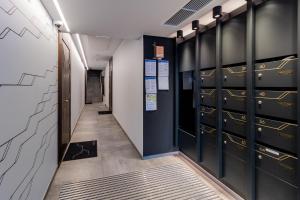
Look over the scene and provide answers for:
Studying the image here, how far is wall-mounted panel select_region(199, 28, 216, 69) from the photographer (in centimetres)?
254

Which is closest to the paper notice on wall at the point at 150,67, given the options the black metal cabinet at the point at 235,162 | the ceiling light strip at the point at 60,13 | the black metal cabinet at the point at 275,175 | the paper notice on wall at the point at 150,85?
the paper notice on wall at the point at 150,85

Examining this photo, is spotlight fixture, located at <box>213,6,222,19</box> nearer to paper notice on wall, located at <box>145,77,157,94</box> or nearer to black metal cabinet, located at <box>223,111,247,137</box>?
black metal cabinet, located at <box>223,111,247,137</box>

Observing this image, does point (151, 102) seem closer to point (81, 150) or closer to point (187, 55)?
point (187, 55)

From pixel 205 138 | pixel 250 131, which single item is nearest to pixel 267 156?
pixel 250 131

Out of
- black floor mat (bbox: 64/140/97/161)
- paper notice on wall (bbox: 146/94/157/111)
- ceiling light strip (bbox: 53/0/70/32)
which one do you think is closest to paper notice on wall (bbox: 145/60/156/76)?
paper notice on wall (bbox: 146/94/157/111)

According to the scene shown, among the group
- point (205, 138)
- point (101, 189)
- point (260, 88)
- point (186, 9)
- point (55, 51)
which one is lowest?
point (101, 189)

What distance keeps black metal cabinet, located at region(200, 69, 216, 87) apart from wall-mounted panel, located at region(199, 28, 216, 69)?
0.29 ft

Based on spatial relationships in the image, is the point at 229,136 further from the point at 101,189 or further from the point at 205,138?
the point at 101,189

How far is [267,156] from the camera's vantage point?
Result: 1.79m

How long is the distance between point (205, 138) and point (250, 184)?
0.91 metres

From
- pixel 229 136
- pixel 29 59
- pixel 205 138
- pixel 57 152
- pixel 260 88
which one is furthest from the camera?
pixel 57 152

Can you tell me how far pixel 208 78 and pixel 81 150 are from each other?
9.85 ft

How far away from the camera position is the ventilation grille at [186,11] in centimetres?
214

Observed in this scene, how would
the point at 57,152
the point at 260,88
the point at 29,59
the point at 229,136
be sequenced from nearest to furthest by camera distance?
the point at 29,59 < the point at 260,88 < the point at 229,136 < the point at 57,152
